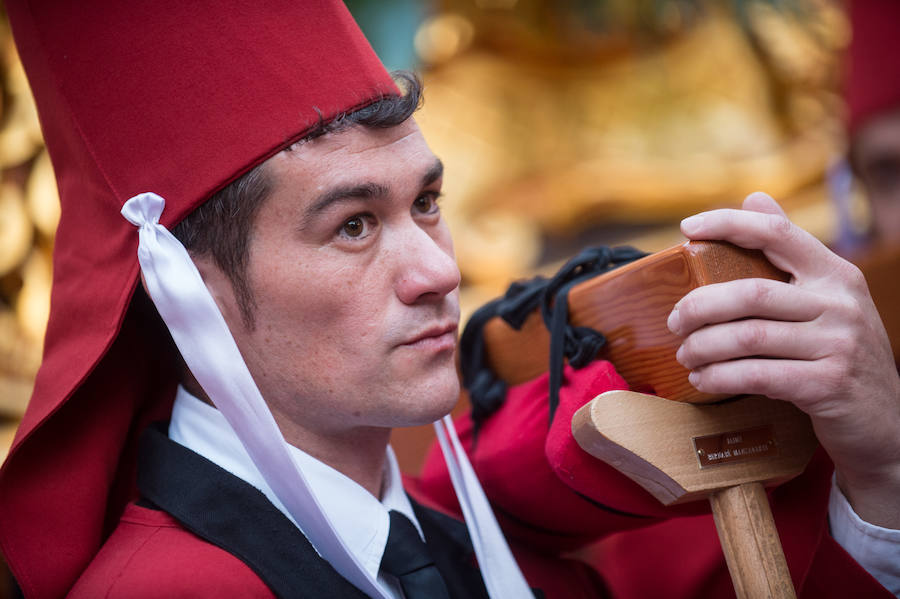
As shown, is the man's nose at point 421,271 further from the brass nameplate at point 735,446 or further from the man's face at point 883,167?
the man's face at point 883,167

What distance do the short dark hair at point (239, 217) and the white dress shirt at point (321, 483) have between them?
0.14m

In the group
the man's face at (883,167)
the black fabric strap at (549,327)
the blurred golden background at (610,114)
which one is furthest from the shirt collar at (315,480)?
the man's face at (883,167)

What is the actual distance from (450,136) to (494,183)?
208 millimetres

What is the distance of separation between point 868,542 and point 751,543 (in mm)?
238

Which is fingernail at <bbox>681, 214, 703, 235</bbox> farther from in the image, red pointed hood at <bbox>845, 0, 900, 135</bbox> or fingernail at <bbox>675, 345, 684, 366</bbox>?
red pointed hood at <bbox>845, 0, 900, 135</bbox>

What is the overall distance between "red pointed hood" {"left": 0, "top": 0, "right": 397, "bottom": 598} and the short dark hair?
2 cm

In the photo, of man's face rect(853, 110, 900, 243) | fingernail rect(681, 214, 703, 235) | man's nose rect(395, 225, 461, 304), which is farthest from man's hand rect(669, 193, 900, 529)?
man's face rect(853, 110, 900, 243)

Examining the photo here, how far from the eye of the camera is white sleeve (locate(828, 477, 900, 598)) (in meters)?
0.92

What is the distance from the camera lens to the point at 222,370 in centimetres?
90

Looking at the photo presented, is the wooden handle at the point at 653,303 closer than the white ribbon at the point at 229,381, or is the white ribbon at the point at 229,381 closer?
the wooden handle at the point at 653,303

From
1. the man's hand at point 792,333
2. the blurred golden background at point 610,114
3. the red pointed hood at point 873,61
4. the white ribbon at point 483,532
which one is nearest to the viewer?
the man's hand at point 792,333

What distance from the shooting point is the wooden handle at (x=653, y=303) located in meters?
0.77

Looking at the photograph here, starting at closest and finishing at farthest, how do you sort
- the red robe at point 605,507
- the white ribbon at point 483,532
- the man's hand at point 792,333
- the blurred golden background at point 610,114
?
the man's hand at point 792,333, the red robe at point 605,507, the white ribbon at point 483,532, the blurred golden background at point 610,114

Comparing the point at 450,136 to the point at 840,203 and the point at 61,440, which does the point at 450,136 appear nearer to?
the point at 840,203
